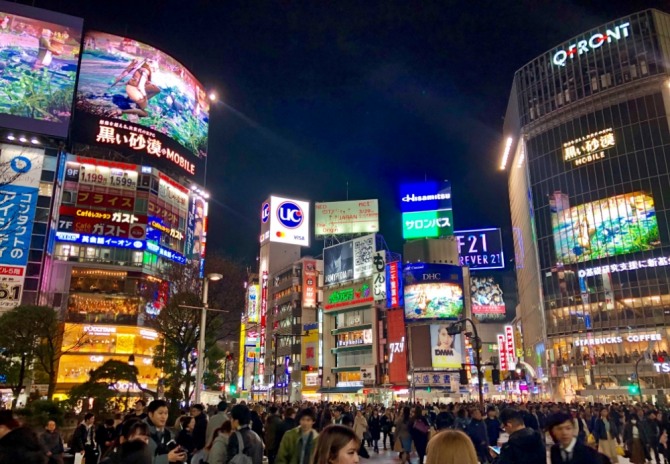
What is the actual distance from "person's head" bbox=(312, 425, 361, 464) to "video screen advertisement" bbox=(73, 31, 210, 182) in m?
57.0

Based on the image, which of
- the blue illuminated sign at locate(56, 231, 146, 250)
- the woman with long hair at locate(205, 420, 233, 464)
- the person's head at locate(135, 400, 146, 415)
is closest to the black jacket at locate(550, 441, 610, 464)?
the woman with long hair at locate(205, 420, 233, 464)

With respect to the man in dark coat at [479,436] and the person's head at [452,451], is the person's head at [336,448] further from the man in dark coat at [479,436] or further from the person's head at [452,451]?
the man in dark coat at [479,436]

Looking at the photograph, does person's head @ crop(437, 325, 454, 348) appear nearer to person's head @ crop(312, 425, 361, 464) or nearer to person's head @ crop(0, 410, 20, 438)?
person's head @ crop(0, 410, 20, 438)

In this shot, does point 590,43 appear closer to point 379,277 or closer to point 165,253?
point 379,277

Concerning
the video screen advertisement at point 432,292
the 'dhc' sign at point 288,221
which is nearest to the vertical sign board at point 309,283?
the 'dhc' sign at point 288,221

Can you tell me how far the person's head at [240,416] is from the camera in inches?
267

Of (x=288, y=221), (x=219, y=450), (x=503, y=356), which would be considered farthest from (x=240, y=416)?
(x=288, y=221)

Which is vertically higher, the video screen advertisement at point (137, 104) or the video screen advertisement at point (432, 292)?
the video screen advertisement at point (137, 104)

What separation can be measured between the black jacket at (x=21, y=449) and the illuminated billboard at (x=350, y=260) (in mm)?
65056

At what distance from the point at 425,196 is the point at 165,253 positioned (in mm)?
32793

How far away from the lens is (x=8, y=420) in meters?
4.61

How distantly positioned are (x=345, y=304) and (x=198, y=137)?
94.8 feet

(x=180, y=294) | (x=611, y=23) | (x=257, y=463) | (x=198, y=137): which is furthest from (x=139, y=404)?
(x=611, y=23)

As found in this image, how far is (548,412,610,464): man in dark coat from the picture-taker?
15.6ft
